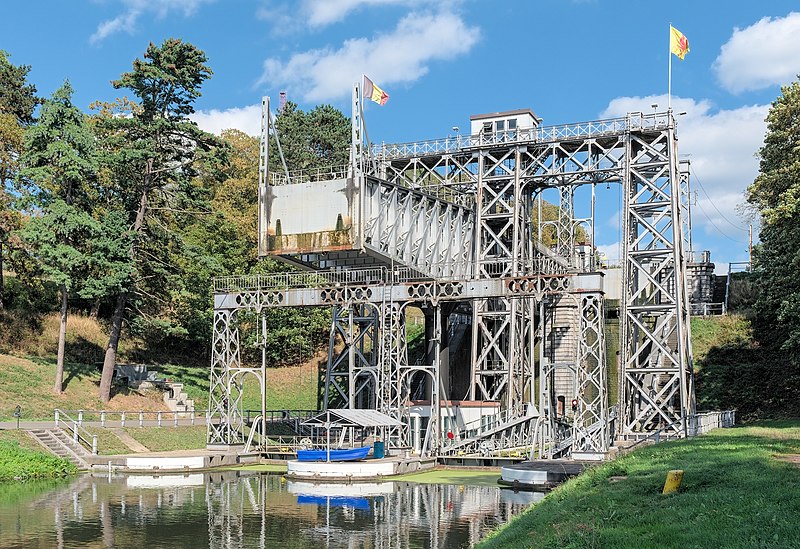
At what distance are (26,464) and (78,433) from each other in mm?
6222

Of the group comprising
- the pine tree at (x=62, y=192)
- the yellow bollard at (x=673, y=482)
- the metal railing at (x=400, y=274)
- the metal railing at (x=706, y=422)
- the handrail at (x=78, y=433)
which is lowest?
the handrail at (x=78, y=433)

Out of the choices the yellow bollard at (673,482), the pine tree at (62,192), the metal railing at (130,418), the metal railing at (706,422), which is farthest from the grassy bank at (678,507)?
the pine tree at (62,192)

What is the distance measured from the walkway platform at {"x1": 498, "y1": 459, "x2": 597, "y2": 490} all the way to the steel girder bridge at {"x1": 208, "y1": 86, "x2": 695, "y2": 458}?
4.68 meters

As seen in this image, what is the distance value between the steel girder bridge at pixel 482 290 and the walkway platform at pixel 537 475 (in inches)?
184

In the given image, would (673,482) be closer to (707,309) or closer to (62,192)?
(62,192)

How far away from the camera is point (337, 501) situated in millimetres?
31188

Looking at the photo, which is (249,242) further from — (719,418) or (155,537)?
(155,537)

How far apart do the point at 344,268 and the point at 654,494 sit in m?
33.7

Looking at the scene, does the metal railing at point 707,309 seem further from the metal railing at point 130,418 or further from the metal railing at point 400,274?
the metal railing at point 130,418

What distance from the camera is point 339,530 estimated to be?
82.2 ft

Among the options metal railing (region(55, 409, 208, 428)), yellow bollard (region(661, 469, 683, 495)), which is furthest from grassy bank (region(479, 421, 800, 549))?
metal railing (region(55, 409, 208, 428))

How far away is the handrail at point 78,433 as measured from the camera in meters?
42.3

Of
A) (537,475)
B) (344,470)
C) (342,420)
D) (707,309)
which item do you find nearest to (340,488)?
(344,470)

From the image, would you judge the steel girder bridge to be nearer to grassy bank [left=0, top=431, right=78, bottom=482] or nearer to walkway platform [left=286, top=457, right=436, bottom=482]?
walkway platform [left=286, top=457, right=436, bottom=482]
